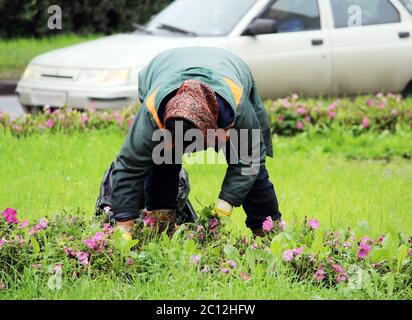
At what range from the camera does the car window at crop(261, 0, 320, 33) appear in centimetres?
1044

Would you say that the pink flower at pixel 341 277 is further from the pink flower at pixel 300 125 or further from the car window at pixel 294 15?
the car window at pixel 294 15

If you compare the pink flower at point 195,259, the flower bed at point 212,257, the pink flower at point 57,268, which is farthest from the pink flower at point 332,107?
the pink flower at point 57,268

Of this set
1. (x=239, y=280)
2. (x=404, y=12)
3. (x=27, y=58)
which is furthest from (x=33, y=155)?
(x=27, y=58)

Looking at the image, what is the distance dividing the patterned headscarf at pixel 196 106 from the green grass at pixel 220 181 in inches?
28.9

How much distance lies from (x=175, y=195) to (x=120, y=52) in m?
4.46

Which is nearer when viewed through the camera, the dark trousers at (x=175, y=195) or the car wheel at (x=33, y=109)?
the dark trousers at (x=175, y=195)

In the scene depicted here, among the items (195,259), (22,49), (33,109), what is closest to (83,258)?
(195,259)

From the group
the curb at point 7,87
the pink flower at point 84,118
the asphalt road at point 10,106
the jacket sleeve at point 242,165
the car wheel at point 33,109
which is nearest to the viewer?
the jacket sleeve at point 242,165

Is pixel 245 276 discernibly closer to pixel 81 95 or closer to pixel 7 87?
pixel 81 95

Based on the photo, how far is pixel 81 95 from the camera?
371 inches

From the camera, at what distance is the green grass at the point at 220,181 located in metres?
4.46

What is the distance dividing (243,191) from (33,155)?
3288 millimetres
